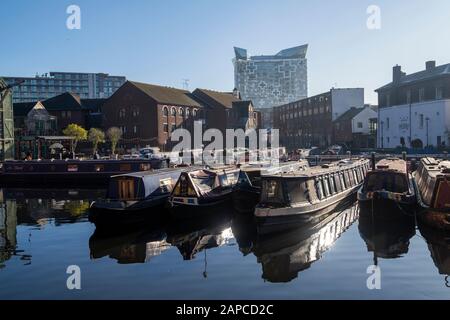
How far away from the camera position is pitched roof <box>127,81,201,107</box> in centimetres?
6575

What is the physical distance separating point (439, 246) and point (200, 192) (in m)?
11.3

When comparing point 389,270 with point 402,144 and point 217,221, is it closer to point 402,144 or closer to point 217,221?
point 217,221

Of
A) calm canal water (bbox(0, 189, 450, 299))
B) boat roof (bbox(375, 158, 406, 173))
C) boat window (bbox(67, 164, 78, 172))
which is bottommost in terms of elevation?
calm canal water (bbox(0, 189, 450, 299))

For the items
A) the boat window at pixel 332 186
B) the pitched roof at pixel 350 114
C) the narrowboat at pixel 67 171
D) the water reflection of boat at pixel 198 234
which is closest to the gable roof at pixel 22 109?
the narrowboat at pixel 67 171

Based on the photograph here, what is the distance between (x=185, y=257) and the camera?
55.5ft

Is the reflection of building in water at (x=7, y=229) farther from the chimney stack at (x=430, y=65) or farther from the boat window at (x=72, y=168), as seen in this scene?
the chimney stack at (x=430, y=65)

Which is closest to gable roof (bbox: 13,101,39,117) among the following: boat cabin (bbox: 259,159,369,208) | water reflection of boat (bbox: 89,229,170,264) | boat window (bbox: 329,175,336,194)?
water reflection of boat (bbox: 89,229,170,264)

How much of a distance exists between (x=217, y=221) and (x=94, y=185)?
69.8 ft

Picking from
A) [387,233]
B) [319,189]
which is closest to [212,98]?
[319,189]

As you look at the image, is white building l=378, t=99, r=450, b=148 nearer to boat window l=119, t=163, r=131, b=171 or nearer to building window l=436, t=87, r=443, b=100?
building window l=436, t=87, r=443, b=100

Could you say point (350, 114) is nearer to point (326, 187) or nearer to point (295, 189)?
point (326, 187)

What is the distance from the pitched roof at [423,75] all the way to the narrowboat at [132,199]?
141 ft

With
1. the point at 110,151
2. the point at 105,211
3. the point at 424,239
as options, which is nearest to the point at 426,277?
the point at 424,239

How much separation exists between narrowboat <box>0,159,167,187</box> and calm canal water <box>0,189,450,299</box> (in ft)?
54.7
